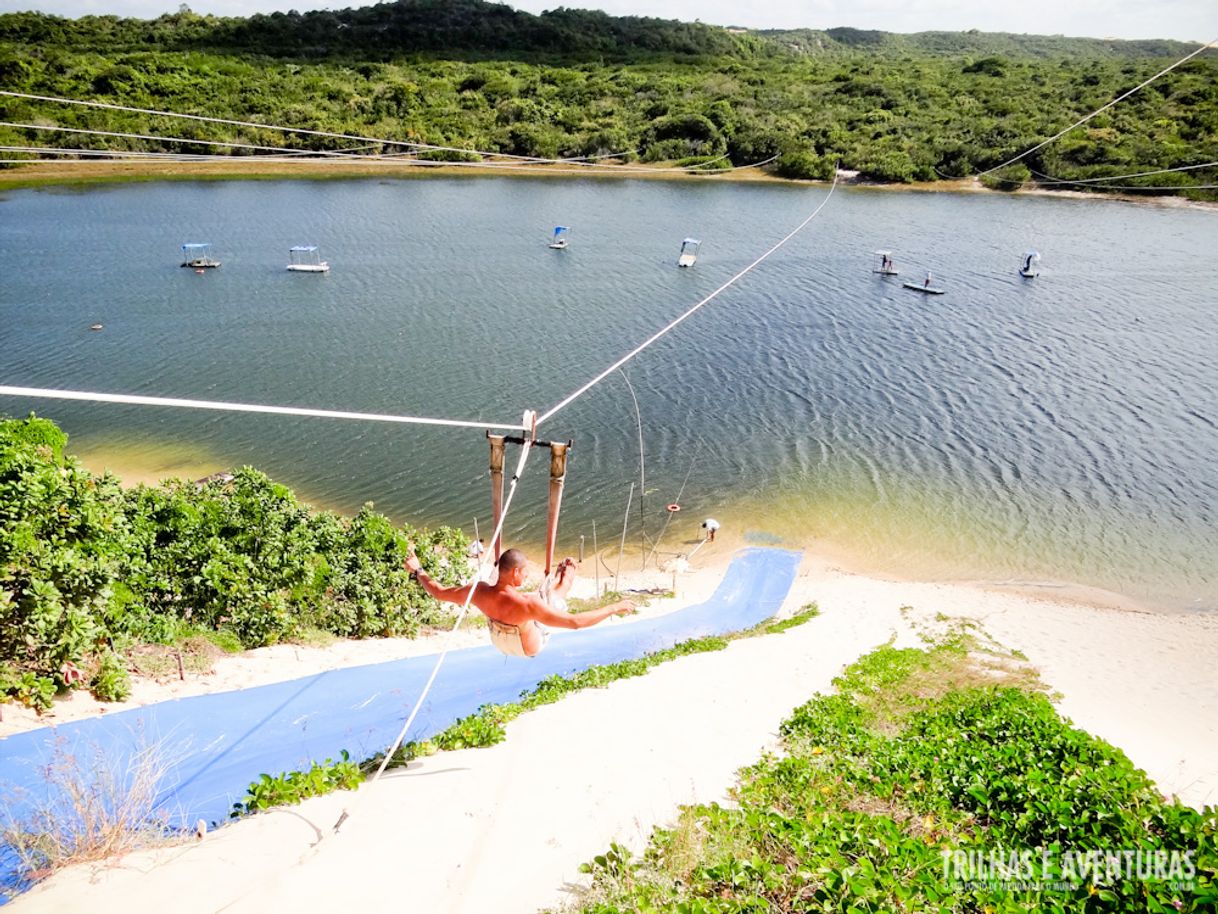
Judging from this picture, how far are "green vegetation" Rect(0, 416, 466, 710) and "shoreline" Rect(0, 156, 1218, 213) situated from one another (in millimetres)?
50240

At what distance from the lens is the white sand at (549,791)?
5.55 m

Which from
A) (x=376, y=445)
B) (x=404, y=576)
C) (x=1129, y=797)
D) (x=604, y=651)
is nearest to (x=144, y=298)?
(x=376, y=445)

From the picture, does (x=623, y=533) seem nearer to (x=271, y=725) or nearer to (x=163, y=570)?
(x=163, y=570)

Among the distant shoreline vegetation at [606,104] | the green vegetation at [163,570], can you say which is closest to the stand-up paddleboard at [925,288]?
the distant shoreline vegetation at [606,104]

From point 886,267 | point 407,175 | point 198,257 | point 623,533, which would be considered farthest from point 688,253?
point 407,175

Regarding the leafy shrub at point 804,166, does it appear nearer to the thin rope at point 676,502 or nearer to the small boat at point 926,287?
the small boat at point 926,287

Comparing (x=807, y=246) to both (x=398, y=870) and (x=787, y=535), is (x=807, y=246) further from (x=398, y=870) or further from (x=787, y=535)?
(x=398, y=870)

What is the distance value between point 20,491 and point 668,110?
78232 millimetres

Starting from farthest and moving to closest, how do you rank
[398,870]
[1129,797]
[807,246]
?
[807,246] < [1129,797] < [398,870]

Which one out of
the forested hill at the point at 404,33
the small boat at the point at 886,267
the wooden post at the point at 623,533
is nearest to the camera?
the wooden post at the point at 623,533

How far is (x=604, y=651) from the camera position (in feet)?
42.0

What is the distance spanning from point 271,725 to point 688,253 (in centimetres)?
3803

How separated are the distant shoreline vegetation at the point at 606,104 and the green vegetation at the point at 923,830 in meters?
53.9

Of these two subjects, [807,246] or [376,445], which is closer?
[376,445]
